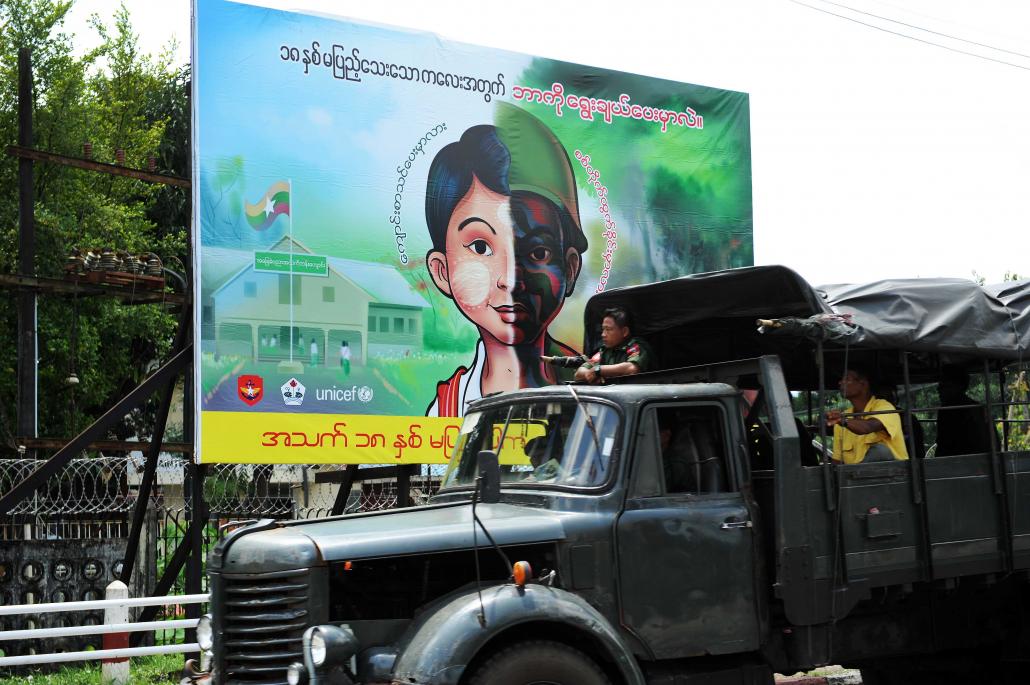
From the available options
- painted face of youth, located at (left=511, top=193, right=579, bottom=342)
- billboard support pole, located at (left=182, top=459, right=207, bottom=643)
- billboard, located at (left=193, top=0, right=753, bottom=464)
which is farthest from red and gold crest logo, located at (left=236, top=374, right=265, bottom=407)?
painted face of youth, located at (left=511, top=193, right=579, bottom=342)

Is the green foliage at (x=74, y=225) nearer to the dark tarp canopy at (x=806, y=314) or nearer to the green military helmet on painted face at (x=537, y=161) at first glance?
the green military helmet on painted face at (x=537, y=161)

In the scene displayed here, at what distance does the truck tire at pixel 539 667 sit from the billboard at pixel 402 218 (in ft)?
23.4

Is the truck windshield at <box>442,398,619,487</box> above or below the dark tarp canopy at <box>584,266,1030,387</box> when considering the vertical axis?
below

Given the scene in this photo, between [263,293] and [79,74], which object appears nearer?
[263,293]

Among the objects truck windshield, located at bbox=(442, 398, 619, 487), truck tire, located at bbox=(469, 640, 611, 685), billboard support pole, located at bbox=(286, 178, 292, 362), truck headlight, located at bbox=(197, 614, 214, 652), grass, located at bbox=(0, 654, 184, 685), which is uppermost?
billboard support pole, located at bbox=(286, 178, 292, 362)

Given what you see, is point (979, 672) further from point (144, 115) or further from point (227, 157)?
point (144, 115)

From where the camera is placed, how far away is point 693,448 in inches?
278

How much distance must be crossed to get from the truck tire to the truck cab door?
527 mm

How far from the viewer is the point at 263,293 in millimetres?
12922

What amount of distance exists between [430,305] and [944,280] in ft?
23.3

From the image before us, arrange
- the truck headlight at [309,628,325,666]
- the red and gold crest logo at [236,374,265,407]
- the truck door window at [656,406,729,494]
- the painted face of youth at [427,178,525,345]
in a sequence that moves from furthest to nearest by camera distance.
A: the painted face of youth at [427,178,525,345]
the red and gold crest logo at [236,374,265,407]
the truck door window at [656,406,729,494]
the truck headlight at [309,628,325,666]

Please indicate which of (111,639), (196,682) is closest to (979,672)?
(196,682)

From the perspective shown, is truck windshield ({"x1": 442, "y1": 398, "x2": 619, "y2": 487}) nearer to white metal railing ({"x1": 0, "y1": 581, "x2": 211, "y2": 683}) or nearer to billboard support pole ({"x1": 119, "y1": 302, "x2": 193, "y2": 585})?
white metal railing ({"x1": 0, "y1": 581, "x2": 211, "y2": 683})

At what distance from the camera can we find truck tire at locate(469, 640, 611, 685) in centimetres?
592
